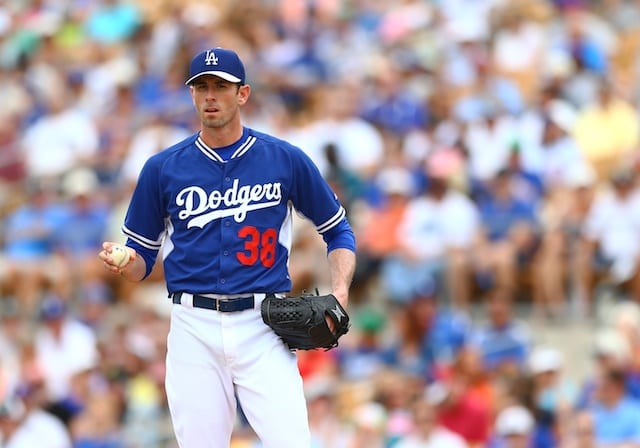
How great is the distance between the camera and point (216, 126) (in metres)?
6.36

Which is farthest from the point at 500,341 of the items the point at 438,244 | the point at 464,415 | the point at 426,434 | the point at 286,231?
the point at 286,231

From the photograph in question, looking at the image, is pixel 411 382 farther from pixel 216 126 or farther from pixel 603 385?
pixel 216 126

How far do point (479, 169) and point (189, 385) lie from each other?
764 centimetres

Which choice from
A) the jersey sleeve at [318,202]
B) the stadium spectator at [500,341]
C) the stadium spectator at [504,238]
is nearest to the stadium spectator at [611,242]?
the stadium spectator at [504,238]

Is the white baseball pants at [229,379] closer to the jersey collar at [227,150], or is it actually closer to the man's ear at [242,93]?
the jersey collar at [227,150]

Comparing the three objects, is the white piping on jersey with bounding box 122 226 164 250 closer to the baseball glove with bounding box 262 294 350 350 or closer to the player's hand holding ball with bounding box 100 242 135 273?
the player's hand holding ball with bounding box 100 242 135 273

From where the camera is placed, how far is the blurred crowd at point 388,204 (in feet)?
37.2

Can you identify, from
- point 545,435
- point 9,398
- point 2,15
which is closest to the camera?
point 545,435

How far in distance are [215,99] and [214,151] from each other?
289 millimetres

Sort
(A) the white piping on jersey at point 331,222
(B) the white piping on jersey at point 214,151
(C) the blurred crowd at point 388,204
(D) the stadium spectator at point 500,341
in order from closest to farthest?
(B) the white piping on jersey at point 214,151
(A) the white piping on jersey at point 331,222
(C) the blurred crowd at point 388,204
(D) the stadium spectator at point 500,341

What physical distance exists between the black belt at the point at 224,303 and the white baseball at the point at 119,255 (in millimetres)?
356

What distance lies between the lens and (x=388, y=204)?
43.8 feet

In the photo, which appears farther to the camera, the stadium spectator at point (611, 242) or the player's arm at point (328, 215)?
the stadium spectator at point (611, 242)

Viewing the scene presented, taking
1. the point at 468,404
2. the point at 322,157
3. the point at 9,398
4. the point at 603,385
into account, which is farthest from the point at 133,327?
the point at 603,385
